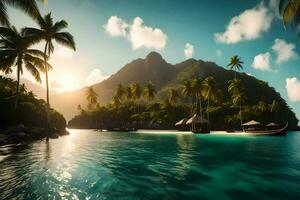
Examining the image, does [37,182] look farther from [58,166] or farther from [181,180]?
[181,180]

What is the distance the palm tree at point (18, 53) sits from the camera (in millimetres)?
28250

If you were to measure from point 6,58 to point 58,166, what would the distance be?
22.8 meters

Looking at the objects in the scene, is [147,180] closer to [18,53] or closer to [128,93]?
[18,53]

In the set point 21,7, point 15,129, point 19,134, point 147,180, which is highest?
point 21,7

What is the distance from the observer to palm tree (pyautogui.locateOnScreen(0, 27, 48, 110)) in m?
28.2

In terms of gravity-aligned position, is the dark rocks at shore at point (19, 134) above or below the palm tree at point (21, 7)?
below

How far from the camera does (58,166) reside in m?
12.1

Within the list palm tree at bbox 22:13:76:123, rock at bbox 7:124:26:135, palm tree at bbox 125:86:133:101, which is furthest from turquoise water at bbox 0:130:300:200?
palm tree at bbox 125:86:133:101

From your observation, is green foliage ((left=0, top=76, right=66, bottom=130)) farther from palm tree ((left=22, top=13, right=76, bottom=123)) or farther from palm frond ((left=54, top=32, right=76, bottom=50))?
palm frond ((left=54, top=32, right=76, bottom=50))

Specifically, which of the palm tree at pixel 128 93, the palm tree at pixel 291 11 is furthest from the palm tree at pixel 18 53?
the palm tree at pixel 128 93

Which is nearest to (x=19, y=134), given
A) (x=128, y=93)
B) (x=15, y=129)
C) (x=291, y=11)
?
(x=15, y=129)

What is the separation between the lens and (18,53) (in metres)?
29.2

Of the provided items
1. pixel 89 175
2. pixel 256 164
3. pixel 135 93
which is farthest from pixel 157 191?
pixel 135 93

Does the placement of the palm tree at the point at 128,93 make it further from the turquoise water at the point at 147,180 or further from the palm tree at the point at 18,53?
the turquoise water at the point at 147,180
